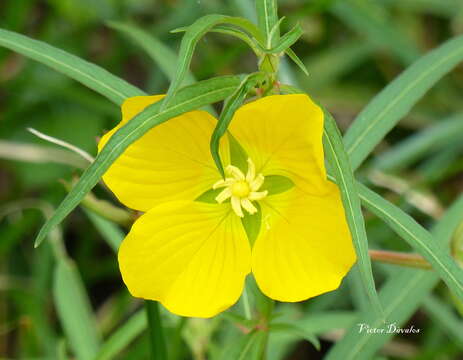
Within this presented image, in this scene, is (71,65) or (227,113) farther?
(71,65)

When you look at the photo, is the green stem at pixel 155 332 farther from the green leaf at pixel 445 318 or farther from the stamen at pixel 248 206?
the green leaf at pixel 445 318

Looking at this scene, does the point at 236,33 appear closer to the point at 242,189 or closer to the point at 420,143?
the point at 242,189

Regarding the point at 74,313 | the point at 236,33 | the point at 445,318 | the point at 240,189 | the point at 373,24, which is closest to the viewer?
the point at 236,33

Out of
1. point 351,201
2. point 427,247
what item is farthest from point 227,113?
point 427,247

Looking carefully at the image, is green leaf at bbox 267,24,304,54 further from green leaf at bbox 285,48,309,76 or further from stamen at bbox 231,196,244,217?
stamen at bbox 231,196,244,217

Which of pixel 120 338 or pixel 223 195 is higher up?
pixel 223 195

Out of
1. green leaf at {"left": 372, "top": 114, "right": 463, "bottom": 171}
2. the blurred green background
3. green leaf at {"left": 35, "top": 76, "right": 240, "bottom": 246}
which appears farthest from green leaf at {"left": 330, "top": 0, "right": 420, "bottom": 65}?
green leaf at {"left": 35, "top": 76, "right": 240, "bottom": 246}
